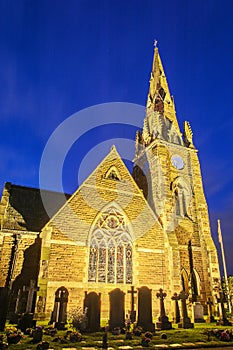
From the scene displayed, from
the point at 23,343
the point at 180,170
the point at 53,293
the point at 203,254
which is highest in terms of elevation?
the point at 180,170

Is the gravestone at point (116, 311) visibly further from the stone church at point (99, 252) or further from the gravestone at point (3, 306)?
the gravestone at point (3, 306)

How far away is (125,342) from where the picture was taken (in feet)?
30.1

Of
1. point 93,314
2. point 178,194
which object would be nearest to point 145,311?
point 93,314

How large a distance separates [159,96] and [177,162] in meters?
12.5

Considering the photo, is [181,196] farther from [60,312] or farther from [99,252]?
[60,312]

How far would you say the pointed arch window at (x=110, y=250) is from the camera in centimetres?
1555

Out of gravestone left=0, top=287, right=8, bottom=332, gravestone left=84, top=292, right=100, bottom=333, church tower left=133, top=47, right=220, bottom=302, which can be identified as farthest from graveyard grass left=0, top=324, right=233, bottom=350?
church tower left=133, top=47, right=220, bottom=302

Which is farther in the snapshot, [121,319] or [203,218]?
[203,218]

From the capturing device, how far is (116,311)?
11.8 metres

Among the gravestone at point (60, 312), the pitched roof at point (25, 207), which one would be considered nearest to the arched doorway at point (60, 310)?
the gravestone at point (60, 312)

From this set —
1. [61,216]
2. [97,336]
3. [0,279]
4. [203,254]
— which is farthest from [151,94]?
[97,336]

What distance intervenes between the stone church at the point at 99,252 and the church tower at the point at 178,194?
96 millimetres

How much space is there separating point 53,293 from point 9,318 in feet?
7.92

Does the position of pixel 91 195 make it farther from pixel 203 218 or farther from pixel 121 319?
pixel 203 218
